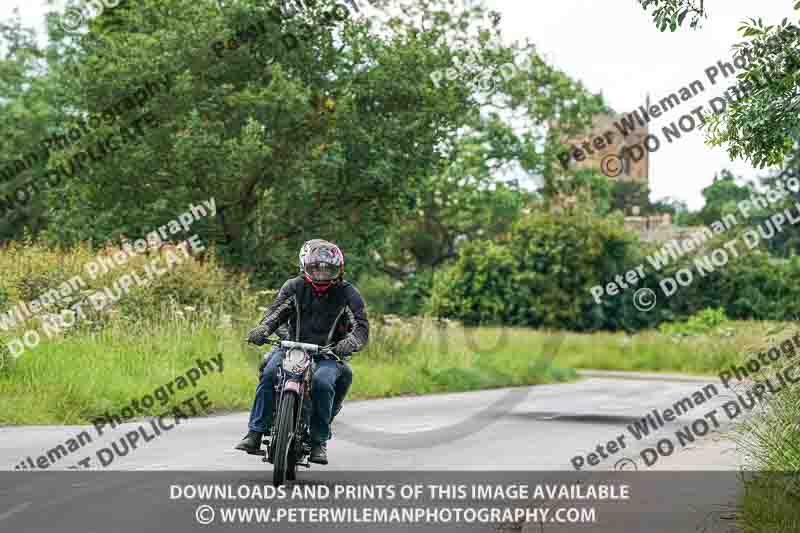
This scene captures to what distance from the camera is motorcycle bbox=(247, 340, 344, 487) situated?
32.6ft

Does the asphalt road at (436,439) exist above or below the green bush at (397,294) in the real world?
below

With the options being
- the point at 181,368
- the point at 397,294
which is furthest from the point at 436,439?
the point at 397,294

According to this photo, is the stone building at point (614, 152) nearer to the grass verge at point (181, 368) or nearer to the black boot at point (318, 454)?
the grass verge at point (181, 368)

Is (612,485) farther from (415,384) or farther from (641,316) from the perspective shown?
(641,316)

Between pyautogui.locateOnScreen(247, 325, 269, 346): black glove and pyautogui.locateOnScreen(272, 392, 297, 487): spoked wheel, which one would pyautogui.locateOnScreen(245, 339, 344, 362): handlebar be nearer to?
pyautogui.locateOnScreen(247, 325, 269, 346): black glove

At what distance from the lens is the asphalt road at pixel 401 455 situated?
30.3ft

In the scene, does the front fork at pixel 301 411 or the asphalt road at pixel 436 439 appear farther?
the asphalt road at pixel 436 439

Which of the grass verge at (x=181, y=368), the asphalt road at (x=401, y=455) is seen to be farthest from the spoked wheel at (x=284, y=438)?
the grass verge at (x=181, y=368)

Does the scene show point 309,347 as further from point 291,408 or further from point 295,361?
point 291,408

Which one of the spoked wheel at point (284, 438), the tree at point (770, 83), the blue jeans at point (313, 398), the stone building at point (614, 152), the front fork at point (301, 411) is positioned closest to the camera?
the tree at point (770, 83)

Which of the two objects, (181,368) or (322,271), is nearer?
(322,271)

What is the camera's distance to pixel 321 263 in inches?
406

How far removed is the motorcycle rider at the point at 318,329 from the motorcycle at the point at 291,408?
76 millimetres

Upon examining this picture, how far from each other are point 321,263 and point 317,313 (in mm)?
513
